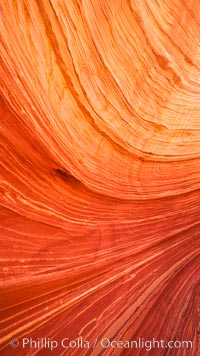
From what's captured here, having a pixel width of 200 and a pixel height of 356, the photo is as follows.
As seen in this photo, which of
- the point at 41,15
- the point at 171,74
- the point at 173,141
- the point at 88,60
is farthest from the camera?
the point at 173,141

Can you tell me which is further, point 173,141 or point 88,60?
point 173,141

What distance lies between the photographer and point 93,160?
1.16 metres

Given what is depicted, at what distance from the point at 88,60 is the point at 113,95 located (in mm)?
136

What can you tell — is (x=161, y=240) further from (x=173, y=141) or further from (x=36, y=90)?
(x=36, y=90)

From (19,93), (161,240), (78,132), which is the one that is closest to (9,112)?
(19,93)

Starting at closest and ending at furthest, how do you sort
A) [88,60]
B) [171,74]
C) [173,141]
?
[88,60] → [171,74] → [173,141]

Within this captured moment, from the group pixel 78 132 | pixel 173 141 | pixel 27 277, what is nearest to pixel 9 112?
pixel 78 132

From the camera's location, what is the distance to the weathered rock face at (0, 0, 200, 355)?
93 cm

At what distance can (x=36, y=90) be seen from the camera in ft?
3.07

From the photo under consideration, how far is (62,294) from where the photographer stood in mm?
1062

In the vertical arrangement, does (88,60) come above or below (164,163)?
above

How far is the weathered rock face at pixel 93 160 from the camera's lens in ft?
3.04

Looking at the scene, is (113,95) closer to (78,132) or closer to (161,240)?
(78,132)

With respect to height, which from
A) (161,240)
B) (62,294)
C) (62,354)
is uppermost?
(161,240)
